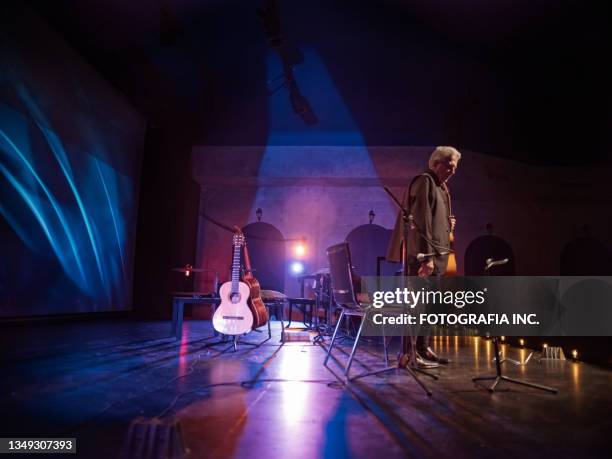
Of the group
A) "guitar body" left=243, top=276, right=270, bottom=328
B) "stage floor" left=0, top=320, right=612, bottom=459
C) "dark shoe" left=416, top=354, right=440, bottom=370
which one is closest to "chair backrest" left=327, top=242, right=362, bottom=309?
"stage floor" left=0, top=320, right=612, bottom=459

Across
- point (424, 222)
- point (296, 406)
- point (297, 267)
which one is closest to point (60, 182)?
point (297, 267)

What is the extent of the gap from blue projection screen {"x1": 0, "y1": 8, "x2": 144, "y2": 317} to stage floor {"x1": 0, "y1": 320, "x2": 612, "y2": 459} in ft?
8.23

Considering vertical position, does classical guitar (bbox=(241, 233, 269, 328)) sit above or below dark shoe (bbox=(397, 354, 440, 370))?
above

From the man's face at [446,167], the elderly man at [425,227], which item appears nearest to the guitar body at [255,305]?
the elderly man at [425,227]

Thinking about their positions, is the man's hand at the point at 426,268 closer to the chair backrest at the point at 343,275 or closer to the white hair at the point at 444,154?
the chair backrest at the point at 343,275

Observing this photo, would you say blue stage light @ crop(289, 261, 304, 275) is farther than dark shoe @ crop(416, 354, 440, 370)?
Yes

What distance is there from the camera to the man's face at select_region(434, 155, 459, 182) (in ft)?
11.3

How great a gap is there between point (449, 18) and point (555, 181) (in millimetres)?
5114

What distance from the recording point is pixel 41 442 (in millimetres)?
1500

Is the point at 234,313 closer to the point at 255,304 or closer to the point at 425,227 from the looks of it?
the point at 255,304

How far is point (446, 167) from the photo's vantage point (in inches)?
138

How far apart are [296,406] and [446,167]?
246cm

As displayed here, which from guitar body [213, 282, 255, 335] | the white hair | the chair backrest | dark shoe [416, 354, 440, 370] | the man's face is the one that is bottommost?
dark shoe [416, 354, 440, 370]

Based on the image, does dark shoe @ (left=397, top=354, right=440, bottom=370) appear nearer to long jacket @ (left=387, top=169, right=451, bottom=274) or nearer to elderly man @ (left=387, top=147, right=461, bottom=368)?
elderly man @ (left=387, top=147, right=461, bottom=368)
